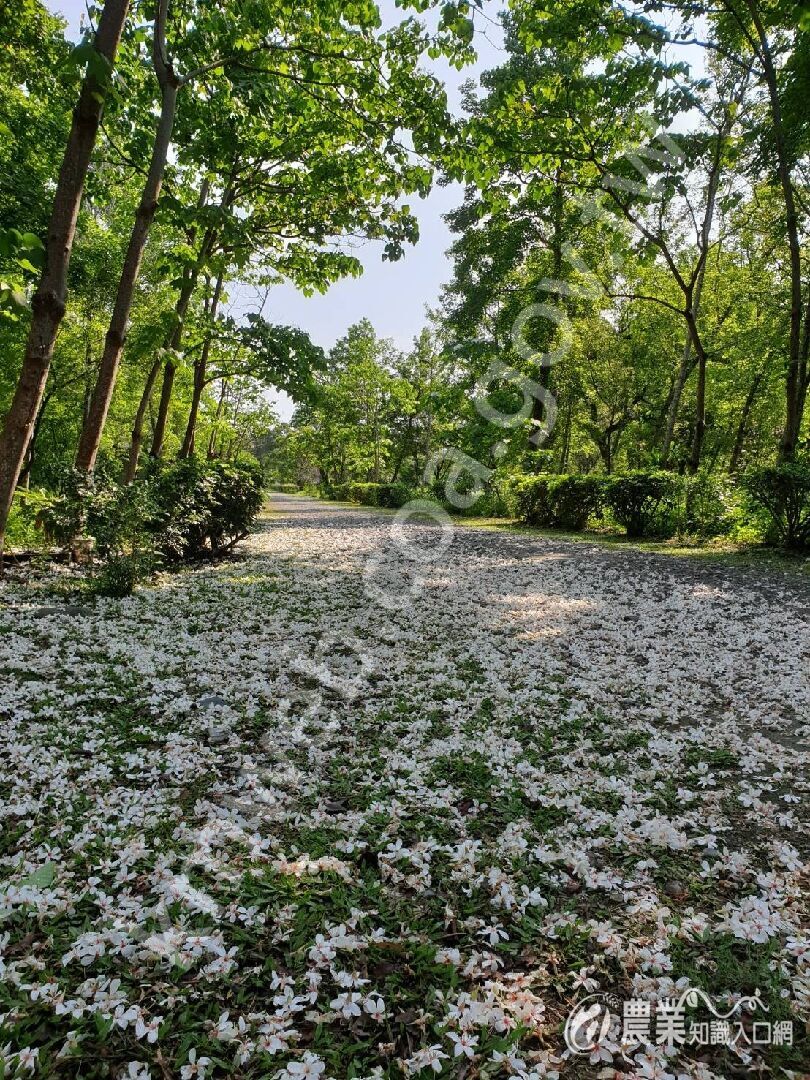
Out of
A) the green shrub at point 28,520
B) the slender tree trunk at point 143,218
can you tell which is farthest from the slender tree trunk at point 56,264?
the green shrub at point 28,520

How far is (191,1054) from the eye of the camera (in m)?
1.87

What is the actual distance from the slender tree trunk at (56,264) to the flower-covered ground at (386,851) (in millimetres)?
1759

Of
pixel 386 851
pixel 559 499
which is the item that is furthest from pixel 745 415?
pixel 386 851

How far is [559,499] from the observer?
1852 cm

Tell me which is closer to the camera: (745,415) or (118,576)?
(118,576)

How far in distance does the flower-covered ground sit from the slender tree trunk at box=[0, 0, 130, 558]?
176 centimetres

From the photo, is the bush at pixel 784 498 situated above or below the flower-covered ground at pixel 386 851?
above

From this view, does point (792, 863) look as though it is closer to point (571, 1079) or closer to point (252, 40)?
point (571, 1079)

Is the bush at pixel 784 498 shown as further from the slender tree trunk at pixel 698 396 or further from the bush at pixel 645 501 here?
the slender tree trunk at pixel 698 396

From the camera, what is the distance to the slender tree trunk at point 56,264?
7.48 ft

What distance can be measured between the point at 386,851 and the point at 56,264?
3196 millimetres

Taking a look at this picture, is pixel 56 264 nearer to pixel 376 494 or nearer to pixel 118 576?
pixel 118 576

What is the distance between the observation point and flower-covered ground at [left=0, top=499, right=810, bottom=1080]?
200cm

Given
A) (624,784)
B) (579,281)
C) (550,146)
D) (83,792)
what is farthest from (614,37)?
(579,281)
